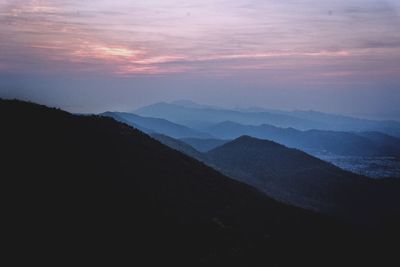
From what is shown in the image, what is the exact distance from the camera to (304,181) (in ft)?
400

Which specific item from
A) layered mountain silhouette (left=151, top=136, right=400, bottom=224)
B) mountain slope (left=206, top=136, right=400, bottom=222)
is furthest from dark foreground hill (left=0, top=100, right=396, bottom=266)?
mountain slope (left=206, top=136, right=400, bottom=222)

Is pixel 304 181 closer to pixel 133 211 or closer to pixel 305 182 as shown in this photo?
pixel 305 182

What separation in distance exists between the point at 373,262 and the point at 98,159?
39199 mm

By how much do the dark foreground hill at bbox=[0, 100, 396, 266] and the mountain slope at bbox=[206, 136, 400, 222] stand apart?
38815 mm

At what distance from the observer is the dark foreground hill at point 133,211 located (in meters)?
32.5

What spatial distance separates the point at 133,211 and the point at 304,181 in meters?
91.1

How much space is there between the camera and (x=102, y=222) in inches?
1416

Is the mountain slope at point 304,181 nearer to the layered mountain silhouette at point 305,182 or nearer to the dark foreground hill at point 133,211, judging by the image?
the layered mountain silhouette at point 305,182

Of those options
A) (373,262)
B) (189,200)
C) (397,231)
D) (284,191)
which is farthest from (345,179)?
(189,200)

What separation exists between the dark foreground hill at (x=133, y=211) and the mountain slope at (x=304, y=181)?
1528 inches

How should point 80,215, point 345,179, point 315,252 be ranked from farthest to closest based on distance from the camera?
point 345,179
point 315,252
point 80,215

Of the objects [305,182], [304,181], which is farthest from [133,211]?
[304,181]

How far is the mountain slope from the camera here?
10206 cm

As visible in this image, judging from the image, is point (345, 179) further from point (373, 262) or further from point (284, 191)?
point (373, 262)
